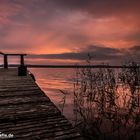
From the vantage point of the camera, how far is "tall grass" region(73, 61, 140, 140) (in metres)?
7.57

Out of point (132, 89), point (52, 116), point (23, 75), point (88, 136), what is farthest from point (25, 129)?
point (23, 75)

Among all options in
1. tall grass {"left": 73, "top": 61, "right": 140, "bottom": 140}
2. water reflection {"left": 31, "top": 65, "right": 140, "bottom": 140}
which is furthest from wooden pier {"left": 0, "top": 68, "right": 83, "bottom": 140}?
tall grass {"left": 73, "top": 61, "right": 140, "bottom": 140}

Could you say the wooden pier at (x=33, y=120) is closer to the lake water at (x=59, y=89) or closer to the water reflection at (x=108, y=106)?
the water reflection at (x=108, y=106)

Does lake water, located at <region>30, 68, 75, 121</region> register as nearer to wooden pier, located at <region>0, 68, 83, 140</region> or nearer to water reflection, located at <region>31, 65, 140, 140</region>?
water reflection, located at <region>31, 65, 140, 140</region>

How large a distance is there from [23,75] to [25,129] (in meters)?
7.00

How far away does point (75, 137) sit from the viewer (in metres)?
2.95

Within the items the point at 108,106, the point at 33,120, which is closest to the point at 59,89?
the point at 108,106

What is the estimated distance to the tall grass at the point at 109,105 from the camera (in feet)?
24.8

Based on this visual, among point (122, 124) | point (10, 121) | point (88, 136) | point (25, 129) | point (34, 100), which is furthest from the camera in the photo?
point (122, 124)

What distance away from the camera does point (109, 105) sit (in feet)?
27.3

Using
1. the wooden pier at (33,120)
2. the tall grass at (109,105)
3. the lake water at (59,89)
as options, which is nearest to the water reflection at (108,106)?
the tall grass at (109,105)

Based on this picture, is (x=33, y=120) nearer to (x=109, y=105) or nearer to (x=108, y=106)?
(x=109, y=105)

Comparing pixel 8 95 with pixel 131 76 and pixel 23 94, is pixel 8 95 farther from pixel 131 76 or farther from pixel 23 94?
pixel 131 76

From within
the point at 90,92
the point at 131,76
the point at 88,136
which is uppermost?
the point at 131,76
